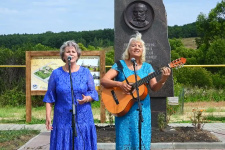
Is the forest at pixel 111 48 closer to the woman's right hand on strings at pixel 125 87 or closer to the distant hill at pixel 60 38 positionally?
the distant hill at pixel 60 38

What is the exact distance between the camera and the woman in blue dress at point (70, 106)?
16.9ft

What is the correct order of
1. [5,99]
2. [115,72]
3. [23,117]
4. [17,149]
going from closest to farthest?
1. [115,72]
2. [17,149]
3. [23,117]
4. [5,99]

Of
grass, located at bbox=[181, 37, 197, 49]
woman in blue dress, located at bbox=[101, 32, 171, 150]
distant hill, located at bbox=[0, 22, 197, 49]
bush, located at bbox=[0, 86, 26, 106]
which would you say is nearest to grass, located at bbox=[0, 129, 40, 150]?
woman in blue dress, located at bbox=[101, 32, 171, 150]

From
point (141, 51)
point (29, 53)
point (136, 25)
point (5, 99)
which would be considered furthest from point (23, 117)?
point (141, 51)

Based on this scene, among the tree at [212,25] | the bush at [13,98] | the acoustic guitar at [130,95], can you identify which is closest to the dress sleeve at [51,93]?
the acoustic guitar at [130,95]

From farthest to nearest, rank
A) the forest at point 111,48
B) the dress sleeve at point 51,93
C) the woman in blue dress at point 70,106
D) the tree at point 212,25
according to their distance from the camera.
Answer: the tree at point 212,25
the forest at point 111,48
the dress sleeve at point 51,93
the woman in blue dress at point 70,106

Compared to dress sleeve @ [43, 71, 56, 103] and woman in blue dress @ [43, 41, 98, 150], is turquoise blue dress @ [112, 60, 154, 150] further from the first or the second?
dress sleeve @ [43, 71, 56, 103]

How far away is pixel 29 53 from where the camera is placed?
12281 mm

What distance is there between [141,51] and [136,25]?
4667 millimetres

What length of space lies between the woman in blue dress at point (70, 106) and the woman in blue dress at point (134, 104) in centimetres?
34

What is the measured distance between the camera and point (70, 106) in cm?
516

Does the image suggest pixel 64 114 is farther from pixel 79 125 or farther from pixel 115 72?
pixel 115 72

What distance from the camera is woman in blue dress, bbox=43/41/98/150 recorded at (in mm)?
5141

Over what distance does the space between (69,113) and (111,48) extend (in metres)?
35.0
